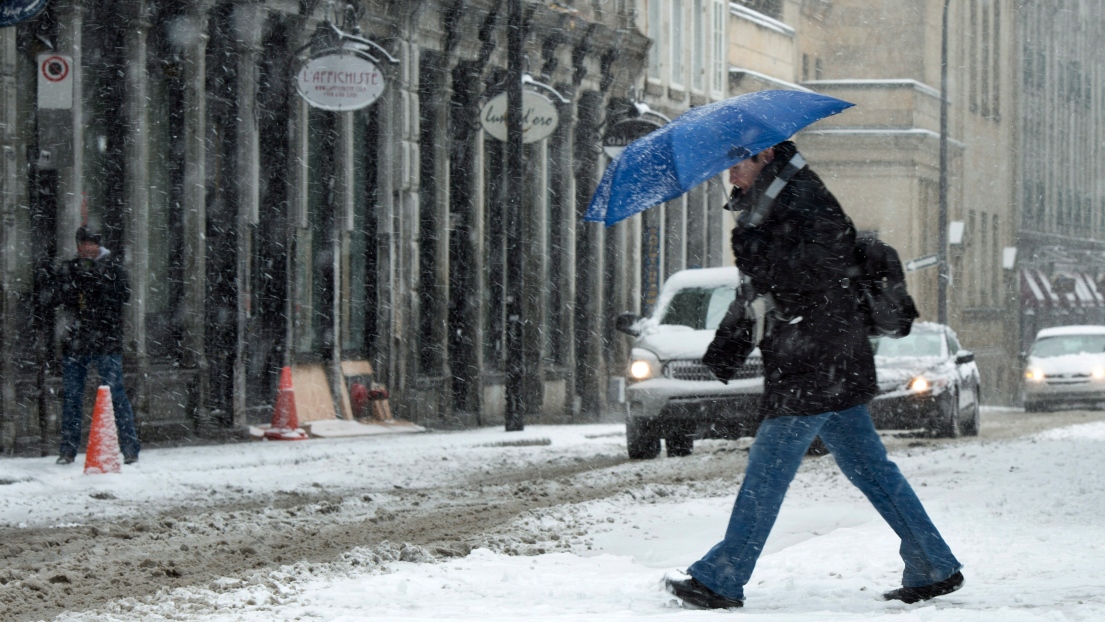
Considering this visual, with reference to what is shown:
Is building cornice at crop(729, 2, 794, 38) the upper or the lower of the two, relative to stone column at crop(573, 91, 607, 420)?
upper

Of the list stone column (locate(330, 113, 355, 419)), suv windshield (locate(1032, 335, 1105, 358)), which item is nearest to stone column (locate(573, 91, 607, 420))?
stone column (locate(330, 113, 355, 419))

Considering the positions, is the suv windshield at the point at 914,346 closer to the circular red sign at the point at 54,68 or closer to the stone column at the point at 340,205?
the stone column at the point at 340,205

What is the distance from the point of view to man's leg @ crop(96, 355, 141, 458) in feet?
48.3

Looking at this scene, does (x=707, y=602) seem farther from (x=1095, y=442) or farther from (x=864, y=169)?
(x=864, y=169)

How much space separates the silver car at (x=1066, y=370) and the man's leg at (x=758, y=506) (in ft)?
86.8

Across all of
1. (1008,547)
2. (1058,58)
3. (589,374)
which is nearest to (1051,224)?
(1058,58)

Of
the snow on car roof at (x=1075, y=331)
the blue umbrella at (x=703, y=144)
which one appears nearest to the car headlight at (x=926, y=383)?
the blue umbrella at (x=703, y=144)

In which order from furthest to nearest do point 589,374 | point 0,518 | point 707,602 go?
point 589,374 < point 0,518 < point 707,602

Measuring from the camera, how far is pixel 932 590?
269 inches

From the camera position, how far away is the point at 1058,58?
6700cm

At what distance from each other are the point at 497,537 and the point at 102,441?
5.43 m

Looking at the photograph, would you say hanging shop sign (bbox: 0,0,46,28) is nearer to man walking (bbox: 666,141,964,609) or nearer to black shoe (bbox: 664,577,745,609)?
man walking (bbox: 666,141,964,609)

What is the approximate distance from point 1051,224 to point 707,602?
60.1 m

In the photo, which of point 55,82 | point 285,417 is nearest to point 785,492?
point 55,82
